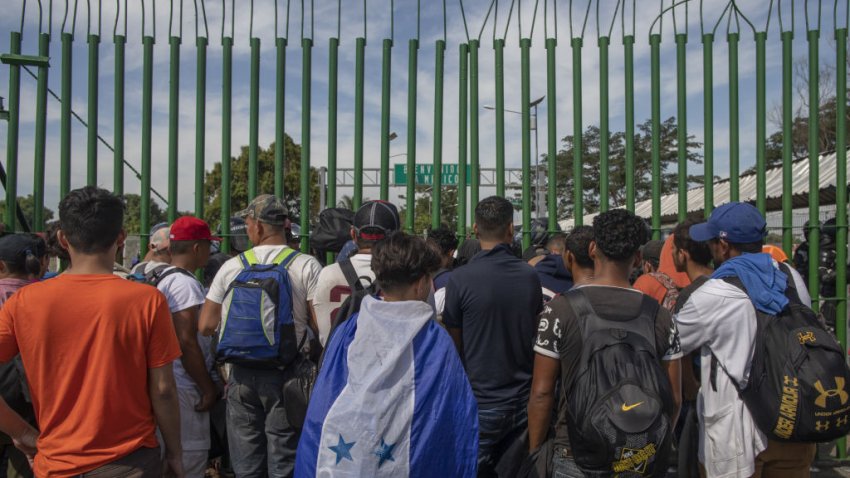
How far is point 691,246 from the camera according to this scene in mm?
3229

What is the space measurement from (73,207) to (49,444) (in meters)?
0.84

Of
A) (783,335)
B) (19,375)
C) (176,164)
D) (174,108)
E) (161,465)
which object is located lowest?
(161,465)

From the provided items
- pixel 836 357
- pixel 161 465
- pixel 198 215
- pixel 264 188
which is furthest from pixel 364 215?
pixel 264 188

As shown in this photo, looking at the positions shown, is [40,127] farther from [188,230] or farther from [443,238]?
[443,238]

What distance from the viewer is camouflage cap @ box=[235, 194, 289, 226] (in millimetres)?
3363

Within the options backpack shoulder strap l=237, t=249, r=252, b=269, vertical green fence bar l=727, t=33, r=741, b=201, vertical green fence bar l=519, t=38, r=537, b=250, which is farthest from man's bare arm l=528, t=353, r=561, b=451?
vertical green fence bar l=727, t=33, r=741, b=201

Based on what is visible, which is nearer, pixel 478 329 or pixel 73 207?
pixel 73 207

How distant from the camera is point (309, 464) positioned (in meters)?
2.03

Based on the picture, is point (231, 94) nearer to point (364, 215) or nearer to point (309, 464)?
point (364, 215)

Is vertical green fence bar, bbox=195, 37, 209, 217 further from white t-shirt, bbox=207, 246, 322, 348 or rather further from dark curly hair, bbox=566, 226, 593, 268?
dark curly hair, bbox=566, 226, 593, 268

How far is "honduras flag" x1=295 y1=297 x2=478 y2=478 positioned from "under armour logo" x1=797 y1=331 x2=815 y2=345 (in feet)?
5.03

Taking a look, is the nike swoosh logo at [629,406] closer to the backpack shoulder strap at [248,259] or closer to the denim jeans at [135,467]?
the denim jeans at [135,467]

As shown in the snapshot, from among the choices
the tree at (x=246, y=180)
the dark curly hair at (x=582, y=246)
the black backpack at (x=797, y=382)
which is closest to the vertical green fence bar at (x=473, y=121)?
the dark curly hair at (x=582, y=246)

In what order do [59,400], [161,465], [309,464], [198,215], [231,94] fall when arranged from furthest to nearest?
[231,94] → [198,215] → [161,465] → [59,400] → [309,464]
